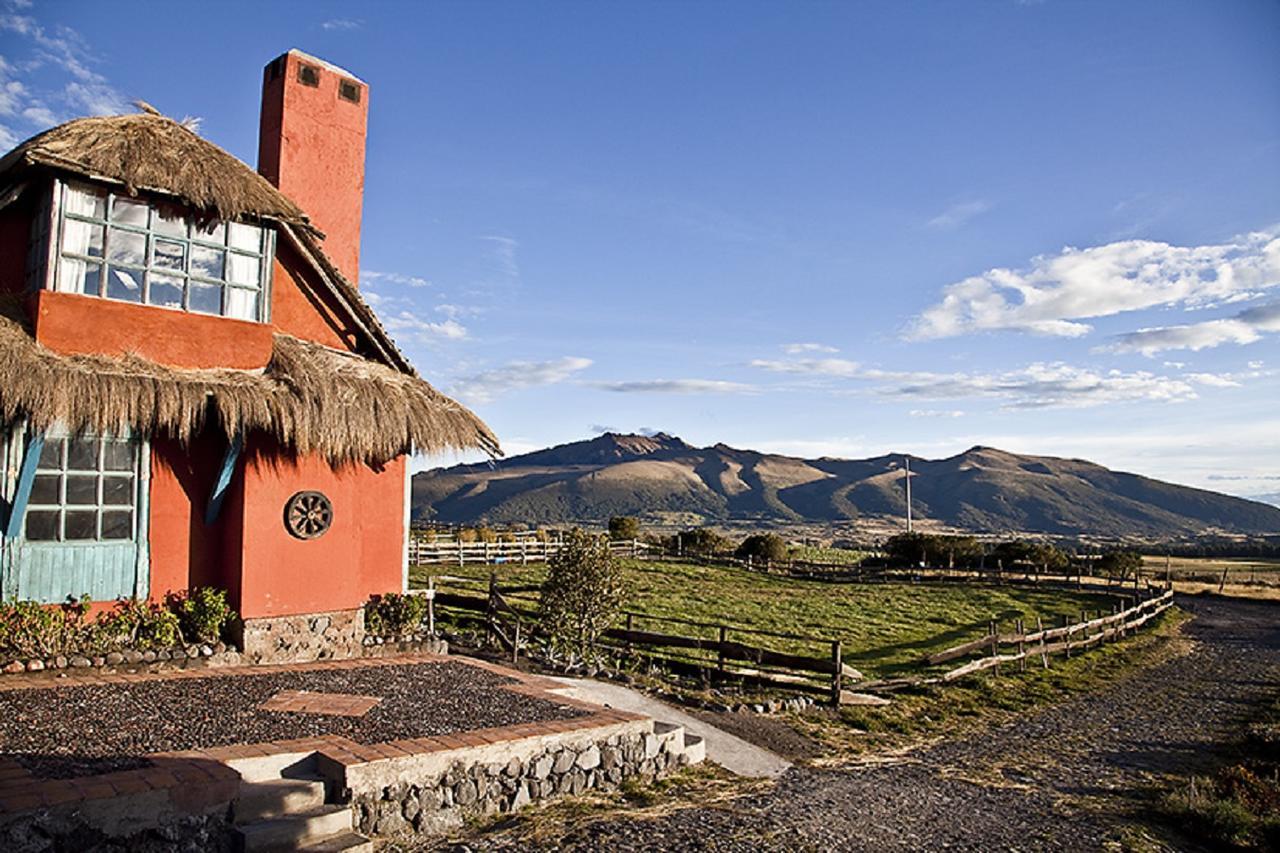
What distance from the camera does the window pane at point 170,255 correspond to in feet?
31.9

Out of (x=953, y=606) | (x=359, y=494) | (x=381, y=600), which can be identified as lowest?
(x=953, y=606)

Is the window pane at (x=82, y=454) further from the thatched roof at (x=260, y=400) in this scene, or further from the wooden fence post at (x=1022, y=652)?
the wooden fence post at (x=1022, y=652)

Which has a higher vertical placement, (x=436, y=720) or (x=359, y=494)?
(x=359, y=494)

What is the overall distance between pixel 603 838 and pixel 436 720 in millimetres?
2183

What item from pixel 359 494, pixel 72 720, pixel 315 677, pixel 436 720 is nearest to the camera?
pixel 72 720

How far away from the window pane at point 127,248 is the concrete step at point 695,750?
8.13 m

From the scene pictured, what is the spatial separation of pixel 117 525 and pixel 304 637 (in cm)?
250

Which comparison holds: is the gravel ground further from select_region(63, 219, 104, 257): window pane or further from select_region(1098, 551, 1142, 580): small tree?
select_region(1098, 551, 1142, 580): small tree

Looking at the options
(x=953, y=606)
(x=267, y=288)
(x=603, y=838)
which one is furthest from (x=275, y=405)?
(x=953, y=606)

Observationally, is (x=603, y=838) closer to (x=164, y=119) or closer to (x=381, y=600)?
(x=381, y=600)

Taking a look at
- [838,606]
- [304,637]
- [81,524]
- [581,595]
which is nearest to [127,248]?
[81,524]

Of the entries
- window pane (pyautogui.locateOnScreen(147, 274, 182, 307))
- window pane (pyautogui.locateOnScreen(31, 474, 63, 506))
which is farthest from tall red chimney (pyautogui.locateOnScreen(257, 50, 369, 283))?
window pane (pyautogui.locateOnScreen(31, 474, 63, 506))

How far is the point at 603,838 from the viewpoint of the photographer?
6.13m

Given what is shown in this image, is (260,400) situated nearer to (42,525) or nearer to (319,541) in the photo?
(319,541)
